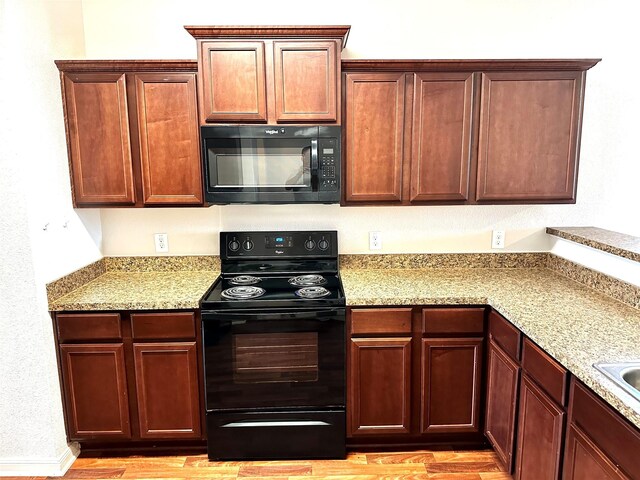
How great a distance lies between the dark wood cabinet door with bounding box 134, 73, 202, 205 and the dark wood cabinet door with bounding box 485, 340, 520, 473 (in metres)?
1.79

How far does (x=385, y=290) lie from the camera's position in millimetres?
2305

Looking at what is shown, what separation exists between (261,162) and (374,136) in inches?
25.1

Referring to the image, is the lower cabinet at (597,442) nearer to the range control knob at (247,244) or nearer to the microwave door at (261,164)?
the microwave door at (261,164)

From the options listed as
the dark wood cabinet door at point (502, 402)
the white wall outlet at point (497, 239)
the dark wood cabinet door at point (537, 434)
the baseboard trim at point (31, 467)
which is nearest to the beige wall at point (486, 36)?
the white wall outlet at point (497, 239)

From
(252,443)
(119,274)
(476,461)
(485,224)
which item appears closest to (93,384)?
(119,274)

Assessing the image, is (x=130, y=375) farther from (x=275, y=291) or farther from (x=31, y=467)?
(x=275, y=291)

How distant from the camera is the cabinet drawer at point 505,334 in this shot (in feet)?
6.25

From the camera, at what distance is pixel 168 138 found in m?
2.34

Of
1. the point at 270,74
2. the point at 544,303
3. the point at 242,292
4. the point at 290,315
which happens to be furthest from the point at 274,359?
the point at 270,74

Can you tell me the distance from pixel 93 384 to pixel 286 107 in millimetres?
1781

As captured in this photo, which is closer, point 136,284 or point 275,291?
point 275,291

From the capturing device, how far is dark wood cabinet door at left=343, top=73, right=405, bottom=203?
2.29 m

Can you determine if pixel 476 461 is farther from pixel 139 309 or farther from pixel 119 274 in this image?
pixel 119 274

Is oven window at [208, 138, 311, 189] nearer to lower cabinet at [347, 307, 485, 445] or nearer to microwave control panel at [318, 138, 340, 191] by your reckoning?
microwave control panel at [318, 138, 340, 191]
